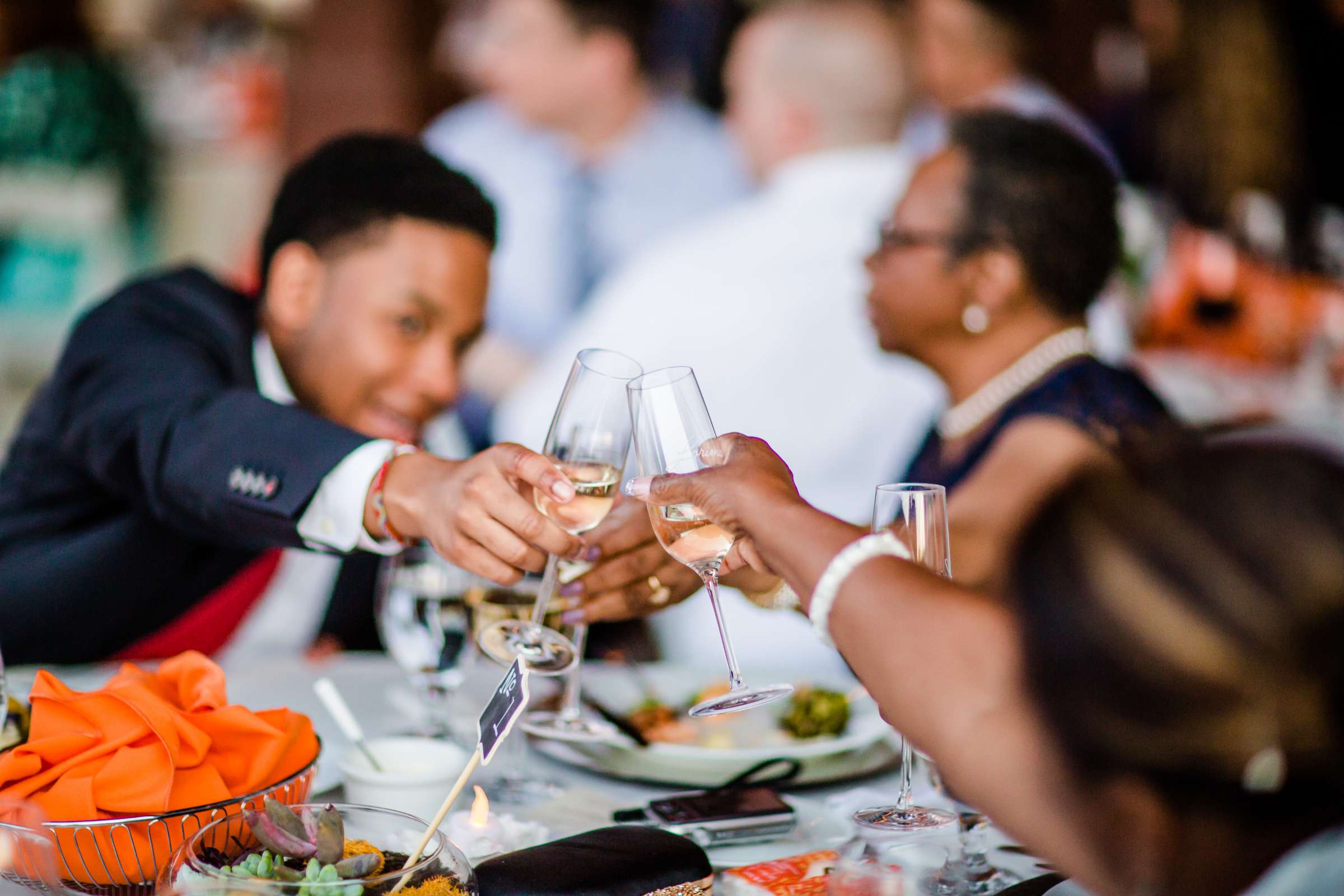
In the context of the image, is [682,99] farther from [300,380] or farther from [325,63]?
[300,380]

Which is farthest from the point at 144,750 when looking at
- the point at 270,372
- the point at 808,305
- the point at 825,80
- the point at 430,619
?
the point at 825,80

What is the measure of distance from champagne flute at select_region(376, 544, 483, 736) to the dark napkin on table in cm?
42

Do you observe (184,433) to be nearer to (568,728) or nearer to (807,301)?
(568,728)

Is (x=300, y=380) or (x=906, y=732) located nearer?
(x=906, y=732)

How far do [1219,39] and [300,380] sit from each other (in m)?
5.53

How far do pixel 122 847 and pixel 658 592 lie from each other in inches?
25.4

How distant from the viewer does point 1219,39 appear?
233 inches

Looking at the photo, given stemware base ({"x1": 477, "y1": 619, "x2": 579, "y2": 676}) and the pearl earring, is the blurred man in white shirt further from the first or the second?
stemware base ({"x1": 477, "y1": 619, "x2": 579, "y2": 676})

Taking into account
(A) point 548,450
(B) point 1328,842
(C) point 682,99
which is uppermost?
(C) point 682,99

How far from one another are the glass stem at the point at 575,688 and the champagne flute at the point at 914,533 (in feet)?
1.20

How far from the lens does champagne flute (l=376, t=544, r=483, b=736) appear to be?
137 centimetres

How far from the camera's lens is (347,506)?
51.2 inches

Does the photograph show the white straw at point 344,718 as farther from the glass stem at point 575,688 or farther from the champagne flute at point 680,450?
the champagne flute at point 680,450

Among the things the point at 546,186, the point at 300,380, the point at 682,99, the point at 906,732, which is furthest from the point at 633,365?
the point at 682,99
